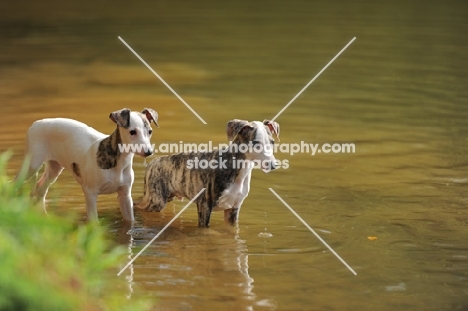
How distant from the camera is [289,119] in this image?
9773mm

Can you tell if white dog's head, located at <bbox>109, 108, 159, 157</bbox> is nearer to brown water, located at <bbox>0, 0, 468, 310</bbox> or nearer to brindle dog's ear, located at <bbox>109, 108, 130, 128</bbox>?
brindle dog's ear, located at <bbox>109, 108, 130, 128</bbox>

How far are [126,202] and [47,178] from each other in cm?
64

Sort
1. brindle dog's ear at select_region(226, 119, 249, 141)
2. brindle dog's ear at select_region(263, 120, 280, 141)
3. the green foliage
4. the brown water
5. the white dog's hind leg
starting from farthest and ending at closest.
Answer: the white dog's hind leg
brindle dog's ear at select_region(263, 120, 280, 141)
brindle dog's ear at select_region(226, 119, 249, 141)
the brown water
the green foliage

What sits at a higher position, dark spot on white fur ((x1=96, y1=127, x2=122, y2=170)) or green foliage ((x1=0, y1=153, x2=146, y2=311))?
green foliage ((x1=0, y1=153, x2=146, y2=311))

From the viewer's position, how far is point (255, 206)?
6.93m

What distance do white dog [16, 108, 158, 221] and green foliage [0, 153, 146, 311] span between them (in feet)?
12.2

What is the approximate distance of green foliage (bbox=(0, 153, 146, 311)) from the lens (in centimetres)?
203

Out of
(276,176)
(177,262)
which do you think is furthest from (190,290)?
(276,176)

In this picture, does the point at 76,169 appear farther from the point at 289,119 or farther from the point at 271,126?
the point at 289,119

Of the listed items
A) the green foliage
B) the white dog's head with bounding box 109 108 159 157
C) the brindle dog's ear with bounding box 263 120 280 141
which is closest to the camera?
the green foliage

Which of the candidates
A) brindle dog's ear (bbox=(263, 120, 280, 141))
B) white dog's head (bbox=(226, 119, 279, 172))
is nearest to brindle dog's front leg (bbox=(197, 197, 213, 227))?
white dog's head (bbox=(226, 119, 279, 172))

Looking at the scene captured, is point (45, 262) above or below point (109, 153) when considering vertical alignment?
above

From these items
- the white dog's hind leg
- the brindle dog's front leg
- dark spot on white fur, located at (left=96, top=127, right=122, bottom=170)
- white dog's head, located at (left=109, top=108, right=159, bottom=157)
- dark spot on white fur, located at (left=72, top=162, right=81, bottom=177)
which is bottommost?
the brindle dog's front leg

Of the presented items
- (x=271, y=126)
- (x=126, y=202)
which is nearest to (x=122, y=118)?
(x=126, y=202)
